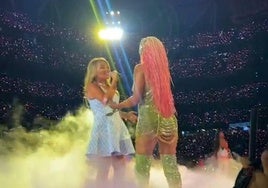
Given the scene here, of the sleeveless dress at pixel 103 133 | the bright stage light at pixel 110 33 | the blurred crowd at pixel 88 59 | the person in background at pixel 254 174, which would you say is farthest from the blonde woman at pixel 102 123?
the bright stage light at pixel 110 33

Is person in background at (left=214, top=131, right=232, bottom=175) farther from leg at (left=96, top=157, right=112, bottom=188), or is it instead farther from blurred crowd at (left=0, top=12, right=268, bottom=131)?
leg at (left=96, top=157, right=112, bottom=188)

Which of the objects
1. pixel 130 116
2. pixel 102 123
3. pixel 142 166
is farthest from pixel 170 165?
pixel 102 123

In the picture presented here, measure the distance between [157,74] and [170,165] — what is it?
0.97m

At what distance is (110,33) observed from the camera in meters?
11.6

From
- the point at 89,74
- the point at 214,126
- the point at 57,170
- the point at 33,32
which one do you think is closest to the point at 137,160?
the point at 89,74

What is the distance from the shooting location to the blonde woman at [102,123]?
561cm

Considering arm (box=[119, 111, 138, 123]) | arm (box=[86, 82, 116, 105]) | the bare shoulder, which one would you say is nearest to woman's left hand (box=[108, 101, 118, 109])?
arm (box=[86, 82, 116, 105])

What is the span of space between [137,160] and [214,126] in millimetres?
7441

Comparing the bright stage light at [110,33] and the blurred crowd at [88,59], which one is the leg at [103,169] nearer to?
the blurred crowd at [88,59]

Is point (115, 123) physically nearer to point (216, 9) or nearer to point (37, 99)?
point (37, 99)

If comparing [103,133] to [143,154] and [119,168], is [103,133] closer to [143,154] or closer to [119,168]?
[119,168]

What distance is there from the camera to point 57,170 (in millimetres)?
6574

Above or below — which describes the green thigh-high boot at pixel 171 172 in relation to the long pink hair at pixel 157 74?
below

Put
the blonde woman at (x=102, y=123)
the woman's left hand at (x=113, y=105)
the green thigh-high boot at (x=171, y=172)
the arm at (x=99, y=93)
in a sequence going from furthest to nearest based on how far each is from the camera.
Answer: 1. the blonde woman at (x=102, y=123)
2. the arm at (x=99, y=93)
3. the woman's left hand at (x=113, y=105)
4. the green thigh-high boot at (x=171, y=172)
